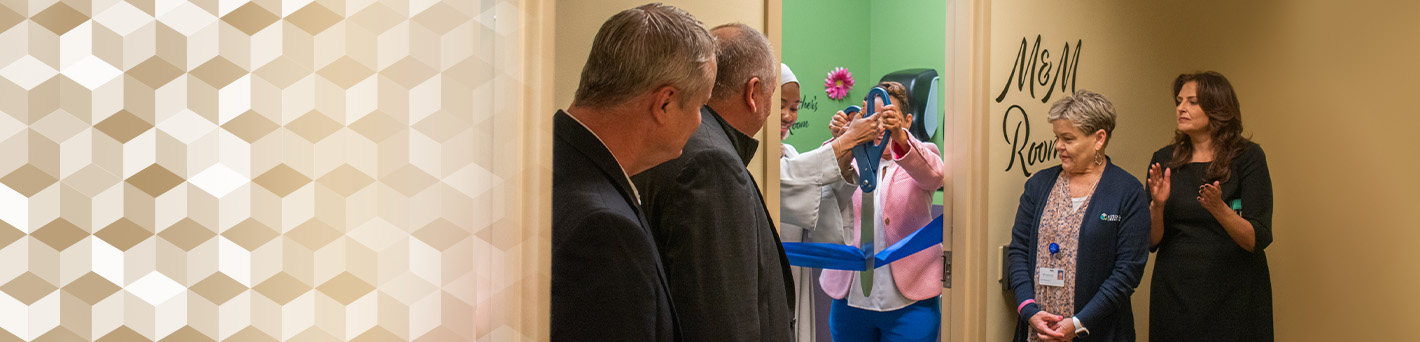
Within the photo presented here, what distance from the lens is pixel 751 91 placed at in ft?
3.83

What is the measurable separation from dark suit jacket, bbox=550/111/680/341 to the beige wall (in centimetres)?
179

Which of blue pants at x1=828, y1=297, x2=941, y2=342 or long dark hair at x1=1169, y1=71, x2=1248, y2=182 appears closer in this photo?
blue pants at x1=828, y1=297, x2=941, y2=342

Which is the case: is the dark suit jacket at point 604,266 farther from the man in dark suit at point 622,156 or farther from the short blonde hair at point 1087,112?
the short blonde hair at point 1087,112

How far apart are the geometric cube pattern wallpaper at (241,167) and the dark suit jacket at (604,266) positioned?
395mm

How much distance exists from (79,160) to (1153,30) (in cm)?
303

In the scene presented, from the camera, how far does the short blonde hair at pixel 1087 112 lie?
2193mm

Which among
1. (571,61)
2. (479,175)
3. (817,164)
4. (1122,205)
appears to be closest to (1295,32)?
(1122,205)

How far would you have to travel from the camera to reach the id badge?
85.1 inches

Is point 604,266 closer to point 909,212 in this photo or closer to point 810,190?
point 810,190

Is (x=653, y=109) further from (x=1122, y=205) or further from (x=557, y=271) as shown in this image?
(x=1122, y=205)

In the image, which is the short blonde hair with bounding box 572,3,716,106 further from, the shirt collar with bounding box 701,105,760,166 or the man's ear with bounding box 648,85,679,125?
the shirt collar with bounding box 701,105,760,166

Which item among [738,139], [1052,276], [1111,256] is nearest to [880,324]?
[1052,276]

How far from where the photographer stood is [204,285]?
3.9 inches

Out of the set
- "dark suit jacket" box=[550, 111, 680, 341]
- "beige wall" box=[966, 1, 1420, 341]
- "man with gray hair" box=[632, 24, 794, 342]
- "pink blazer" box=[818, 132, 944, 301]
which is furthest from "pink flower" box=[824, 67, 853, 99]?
"dark suit jacket" box=[550, 111, 680, 341]
